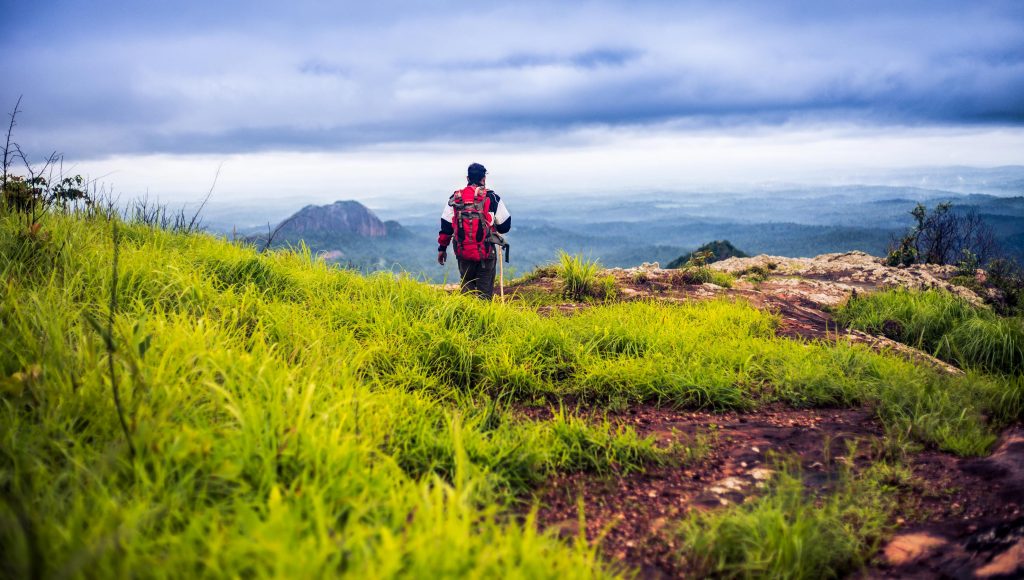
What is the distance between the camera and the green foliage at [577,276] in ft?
30.5

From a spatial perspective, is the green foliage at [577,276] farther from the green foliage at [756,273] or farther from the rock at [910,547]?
the rock at [910,547]

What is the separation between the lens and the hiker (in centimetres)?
863

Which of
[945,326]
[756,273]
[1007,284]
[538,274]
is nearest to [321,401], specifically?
[538,274]

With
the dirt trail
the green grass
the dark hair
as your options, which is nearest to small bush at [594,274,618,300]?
the dark hair

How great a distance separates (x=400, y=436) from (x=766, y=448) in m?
2.81

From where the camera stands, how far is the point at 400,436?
3.54 metres

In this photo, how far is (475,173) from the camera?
875 cm

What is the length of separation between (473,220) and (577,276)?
2.18 m

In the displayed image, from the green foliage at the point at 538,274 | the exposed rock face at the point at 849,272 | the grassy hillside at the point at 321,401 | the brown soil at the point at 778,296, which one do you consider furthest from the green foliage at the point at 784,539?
the exposed rock face at the point at 849,272

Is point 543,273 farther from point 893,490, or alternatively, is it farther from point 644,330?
point 893,490

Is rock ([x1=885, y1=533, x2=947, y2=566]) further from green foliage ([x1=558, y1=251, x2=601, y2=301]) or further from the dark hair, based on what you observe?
the dark hair

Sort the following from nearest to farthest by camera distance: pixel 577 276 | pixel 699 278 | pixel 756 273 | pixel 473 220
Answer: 1. pixel 473 220
2. pixel 577 276
3. pixel 699 278
4. pixel 756 273

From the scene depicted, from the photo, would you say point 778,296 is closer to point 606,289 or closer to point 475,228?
point 606,289

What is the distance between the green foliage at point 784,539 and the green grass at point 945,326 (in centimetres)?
439
